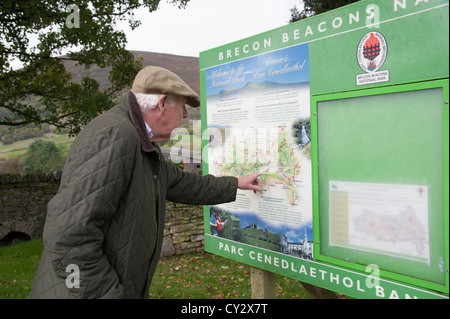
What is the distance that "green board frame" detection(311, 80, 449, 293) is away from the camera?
1.75 meters

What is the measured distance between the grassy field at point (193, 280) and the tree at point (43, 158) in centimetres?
1660

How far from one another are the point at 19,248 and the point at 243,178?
1029 cm

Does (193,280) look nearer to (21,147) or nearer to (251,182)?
(251,182)

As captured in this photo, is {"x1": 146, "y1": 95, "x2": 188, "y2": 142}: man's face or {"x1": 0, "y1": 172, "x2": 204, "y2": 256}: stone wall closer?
{"x1": 146, "y1": 95, "x2": 188, "y2": 142}: man's face

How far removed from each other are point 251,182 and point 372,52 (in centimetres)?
123

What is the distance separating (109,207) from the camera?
1775 mm

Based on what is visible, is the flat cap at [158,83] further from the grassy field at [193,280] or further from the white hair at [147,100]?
the grassy field at [193,280]

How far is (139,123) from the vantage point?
2.06 meters

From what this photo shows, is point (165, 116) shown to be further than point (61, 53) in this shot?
No

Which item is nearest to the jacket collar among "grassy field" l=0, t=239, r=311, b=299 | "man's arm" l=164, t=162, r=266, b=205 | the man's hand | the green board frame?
"man's arm" l=164, t=162, r=266, b=205

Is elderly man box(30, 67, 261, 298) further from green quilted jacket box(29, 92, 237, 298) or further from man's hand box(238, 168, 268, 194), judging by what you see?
man's hand box(238, 168, 268, 194)

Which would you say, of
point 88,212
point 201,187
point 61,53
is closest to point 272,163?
point 201,187

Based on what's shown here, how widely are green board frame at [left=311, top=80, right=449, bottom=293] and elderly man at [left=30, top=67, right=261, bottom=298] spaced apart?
3.12 ft

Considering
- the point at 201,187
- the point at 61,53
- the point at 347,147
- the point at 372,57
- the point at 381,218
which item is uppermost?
the point at 61,53
